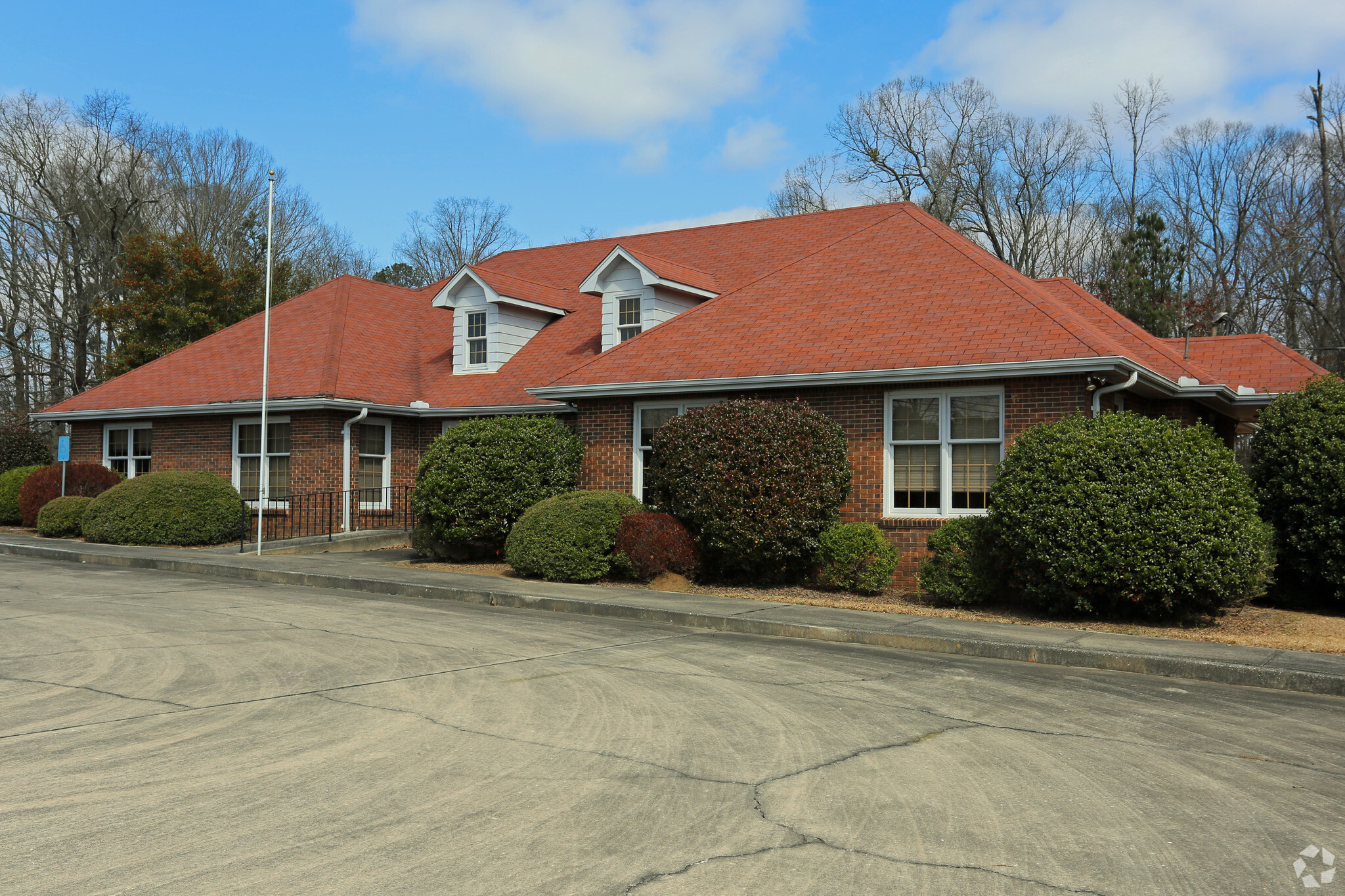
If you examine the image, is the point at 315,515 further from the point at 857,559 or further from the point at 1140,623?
the point at 1140,623

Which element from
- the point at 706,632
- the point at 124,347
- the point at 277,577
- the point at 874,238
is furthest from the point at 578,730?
the point at 124,347

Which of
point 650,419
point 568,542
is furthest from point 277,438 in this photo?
point 568,542

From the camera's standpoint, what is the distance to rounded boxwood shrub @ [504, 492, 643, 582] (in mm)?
16516

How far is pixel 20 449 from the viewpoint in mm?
30453

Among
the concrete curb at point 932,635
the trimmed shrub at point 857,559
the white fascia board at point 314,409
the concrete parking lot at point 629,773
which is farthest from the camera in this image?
the white fascia board at point 314,409

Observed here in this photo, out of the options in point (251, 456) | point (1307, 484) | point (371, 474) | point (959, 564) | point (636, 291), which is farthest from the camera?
point (251, 456)

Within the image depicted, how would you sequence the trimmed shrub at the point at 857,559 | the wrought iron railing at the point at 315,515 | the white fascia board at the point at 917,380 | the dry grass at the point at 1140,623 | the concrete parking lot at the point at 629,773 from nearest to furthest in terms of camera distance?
the concrete parking lot at the point at 629,773 → the dry grass at the point at 1140,623 → the white fascia board at the point at 917,380 → the trimmed shrub at the point at 857,559 → the wrought iron railing at the point at 315,515

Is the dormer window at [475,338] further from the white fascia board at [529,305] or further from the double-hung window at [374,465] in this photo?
the double-hung window at [374,465]

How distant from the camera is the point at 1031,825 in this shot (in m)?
5.34

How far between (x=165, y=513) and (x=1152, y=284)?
29.2 metres

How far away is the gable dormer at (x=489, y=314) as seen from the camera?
81.6 ft

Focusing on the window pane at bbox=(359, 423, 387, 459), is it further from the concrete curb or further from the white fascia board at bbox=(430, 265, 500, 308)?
the concrete curb

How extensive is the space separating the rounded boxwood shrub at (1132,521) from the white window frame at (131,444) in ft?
71.3

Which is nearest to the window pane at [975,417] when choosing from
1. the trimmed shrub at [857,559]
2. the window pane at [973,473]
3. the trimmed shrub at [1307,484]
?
the window pane at [973,473]
